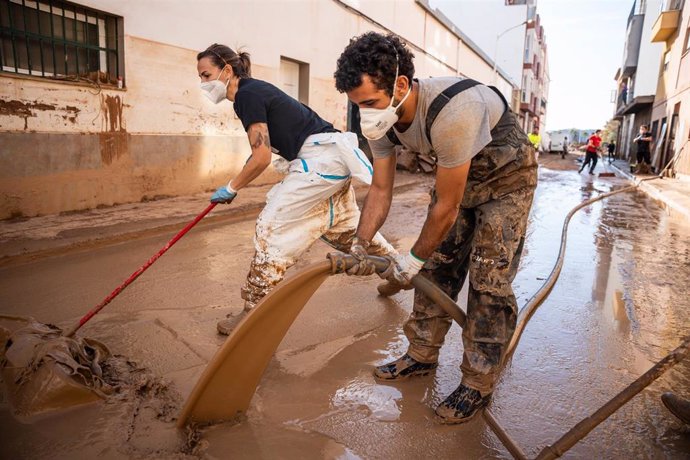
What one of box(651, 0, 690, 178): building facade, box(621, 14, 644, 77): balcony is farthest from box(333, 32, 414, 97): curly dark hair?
box(621, 14, 644, 77): balcony

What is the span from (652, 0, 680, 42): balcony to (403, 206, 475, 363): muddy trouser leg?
20.8 metres

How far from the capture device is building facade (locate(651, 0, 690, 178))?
13828 millimetres

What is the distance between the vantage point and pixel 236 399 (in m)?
1.91

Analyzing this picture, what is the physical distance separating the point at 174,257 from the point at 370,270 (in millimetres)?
2899

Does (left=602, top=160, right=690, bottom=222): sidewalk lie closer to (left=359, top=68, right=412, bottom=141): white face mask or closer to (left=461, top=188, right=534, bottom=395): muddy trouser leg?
(left=461, top=188, right=534, bottom=395): muddy trouser leg

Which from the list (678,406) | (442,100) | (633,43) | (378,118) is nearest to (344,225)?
(378,118)

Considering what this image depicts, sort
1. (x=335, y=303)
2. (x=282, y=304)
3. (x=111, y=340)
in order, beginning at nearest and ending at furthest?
(x=282, y=304) < (x=111, y=340) < (x=335, y=303)

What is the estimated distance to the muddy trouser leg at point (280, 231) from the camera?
8.65 ft

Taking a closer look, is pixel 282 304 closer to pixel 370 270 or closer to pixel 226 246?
pixel 370 270

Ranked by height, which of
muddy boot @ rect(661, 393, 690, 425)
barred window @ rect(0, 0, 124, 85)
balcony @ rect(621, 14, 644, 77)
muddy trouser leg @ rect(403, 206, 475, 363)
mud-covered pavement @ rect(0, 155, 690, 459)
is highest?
balcony @ rect(621, 14, 644, 77)

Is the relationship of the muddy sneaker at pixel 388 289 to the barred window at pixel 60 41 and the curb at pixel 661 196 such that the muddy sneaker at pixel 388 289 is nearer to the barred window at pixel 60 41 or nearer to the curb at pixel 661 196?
the barred window at pixel 60 41

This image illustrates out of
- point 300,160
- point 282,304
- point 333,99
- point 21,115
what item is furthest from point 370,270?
point 333,99

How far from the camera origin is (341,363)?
8.14ft

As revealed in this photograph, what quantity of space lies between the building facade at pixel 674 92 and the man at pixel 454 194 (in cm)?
1339
